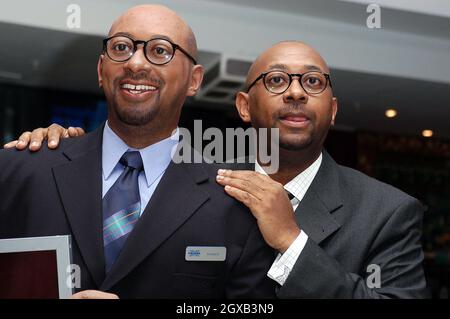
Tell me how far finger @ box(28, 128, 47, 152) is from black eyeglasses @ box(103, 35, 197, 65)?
284 millimetres

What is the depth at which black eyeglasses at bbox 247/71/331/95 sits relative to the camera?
176 cm

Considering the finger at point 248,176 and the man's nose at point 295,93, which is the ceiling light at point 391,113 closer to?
the man's nose at point 295,93

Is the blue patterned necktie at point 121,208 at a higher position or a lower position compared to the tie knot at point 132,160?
lower

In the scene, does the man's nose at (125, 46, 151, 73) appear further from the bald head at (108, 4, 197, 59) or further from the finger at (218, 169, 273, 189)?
the finger at (218, 169, 273, 189)

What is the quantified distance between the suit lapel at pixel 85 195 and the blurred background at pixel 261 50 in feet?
8.89

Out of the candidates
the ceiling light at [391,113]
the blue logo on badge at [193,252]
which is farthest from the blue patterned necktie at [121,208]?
the ceiling light at [391,113]

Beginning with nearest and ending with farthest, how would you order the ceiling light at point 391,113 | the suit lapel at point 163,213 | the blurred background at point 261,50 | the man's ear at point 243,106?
the suit lapel at point 163,213
the man's ear at point 243,106
the blurred background at point 261,50
the ceiling light at point 391,113

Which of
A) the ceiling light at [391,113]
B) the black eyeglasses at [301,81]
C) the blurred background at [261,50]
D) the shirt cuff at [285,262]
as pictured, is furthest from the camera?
the ceiling light at [391,113]

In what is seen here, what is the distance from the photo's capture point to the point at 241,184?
1.50 metres

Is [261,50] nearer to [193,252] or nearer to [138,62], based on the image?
[138,62]

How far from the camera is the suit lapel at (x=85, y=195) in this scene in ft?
4.36

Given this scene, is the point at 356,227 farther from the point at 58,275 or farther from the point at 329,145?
the point at 329,145

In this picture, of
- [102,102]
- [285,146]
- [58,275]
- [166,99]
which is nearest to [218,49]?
[102,102]

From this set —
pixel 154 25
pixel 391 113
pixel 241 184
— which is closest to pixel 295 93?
pixel 241 184
